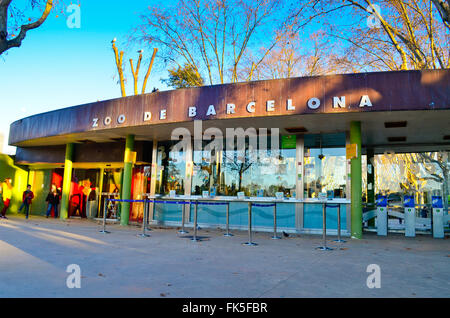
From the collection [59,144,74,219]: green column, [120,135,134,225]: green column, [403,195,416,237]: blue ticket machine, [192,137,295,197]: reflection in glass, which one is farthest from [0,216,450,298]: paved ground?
[59,144,74,219]: green column

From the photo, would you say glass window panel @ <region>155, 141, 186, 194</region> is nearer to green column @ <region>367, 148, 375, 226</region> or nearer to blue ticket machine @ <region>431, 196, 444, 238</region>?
green column @ <region>367, 148, 375, 226</region>

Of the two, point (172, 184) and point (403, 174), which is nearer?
point (172, 184)

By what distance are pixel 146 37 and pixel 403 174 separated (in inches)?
853

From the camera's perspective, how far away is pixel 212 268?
17.4 feet

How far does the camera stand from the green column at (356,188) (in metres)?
9.73

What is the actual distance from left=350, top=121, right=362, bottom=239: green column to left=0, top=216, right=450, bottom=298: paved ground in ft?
4.18

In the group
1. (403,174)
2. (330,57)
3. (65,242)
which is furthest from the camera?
(403,174)

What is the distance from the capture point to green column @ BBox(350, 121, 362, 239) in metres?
9.73

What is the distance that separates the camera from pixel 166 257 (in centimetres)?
621

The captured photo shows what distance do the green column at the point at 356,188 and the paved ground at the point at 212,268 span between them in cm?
127

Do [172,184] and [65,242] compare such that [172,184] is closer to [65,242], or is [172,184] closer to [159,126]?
[159,126]

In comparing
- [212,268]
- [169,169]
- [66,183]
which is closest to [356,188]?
[212,268]

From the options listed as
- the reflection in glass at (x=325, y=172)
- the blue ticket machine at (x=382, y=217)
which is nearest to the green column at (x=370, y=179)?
the blue ticket machine at (x=382, y=217)
